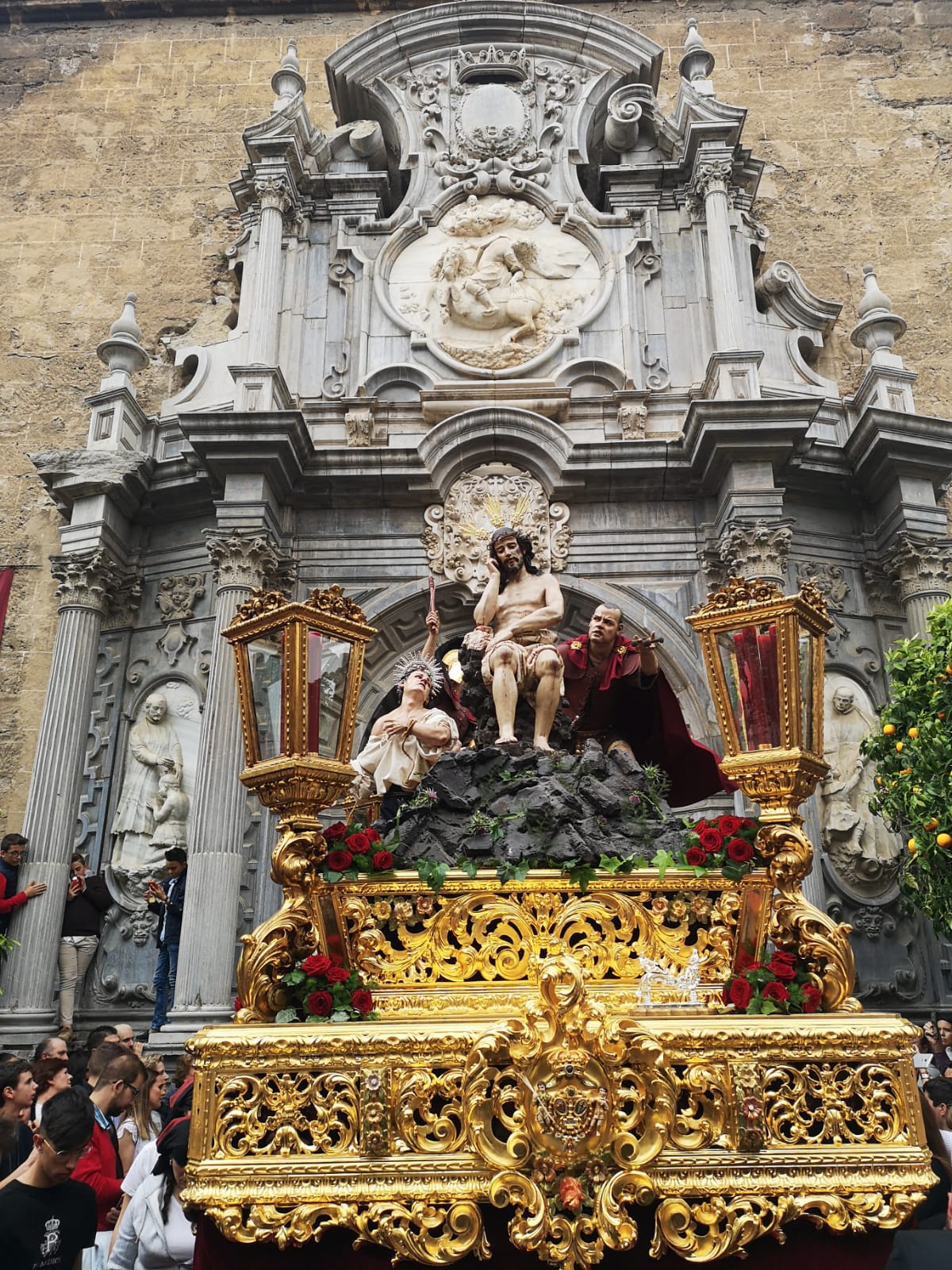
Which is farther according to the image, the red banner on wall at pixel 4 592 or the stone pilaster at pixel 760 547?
the red banner on wall at pixel 4 592

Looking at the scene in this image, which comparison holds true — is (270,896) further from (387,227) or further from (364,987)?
(387,227)

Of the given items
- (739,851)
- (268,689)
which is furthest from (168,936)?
(739,851)

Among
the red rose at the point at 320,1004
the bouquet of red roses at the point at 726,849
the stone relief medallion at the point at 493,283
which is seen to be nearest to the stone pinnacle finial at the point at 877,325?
the stone relief medallion at the point at 493,283

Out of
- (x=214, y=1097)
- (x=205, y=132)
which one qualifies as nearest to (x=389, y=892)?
(x=214, y=1097)

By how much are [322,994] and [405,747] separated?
2814 mm

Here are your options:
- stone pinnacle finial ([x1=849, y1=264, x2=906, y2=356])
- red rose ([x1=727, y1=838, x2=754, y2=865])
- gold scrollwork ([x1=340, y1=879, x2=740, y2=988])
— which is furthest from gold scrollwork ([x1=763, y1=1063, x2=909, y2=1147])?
stone pinnacle finial ([x1=849, y1=264, x2=906, y2=356])

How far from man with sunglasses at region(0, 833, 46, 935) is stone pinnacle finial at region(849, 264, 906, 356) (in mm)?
9996

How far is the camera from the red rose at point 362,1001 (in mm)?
3998

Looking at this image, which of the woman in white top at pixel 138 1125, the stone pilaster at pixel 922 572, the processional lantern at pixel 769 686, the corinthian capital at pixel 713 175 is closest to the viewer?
the processional lantern at pixel 769 686

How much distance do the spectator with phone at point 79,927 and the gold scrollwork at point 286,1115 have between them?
7.61 metres

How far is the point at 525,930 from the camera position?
174 inches

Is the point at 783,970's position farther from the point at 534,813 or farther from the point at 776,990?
the point at 534,813

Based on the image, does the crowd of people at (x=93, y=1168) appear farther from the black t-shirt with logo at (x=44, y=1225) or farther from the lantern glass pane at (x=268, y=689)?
the lantern glass pane at (x=268, y=689)

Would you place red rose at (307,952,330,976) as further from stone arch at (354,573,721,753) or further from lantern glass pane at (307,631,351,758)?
stone arch at (354,573,721,753)
